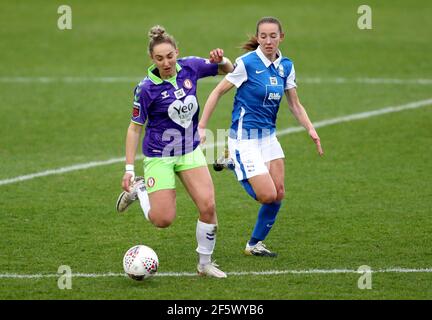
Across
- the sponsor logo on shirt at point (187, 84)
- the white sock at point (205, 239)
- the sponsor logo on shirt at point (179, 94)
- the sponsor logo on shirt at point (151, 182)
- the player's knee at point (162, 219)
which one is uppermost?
the sponsor logo on shirt at point (187, 84)

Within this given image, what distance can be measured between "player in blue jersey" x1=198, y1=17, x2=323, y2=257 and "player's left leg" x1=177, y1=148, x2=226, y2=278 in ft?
2.59

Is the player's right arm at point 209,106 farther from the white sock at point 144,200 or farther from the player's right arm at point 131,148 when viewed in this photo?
the white sock at point 144,200

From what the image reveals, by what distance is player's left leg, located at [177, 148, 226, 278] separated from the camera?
9266mm

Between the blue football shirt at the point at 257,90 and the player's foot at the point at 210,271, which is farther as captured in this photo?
the blue football shirt at the point at 257,90

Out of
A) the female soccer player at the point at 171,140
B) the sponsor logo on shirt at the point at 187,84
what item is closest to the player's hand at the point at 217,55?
the female soccer player at the point at 171,140

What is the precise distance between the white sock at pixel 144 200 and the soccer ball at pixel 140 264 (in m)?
0.50

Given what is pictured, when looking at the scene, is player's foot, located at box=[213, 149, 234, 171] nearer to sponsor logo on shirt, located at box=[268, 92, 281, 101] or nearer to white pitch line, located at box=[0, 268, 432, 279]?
sponsor logo on shirt, located at box=[268, 92, 281, 101]

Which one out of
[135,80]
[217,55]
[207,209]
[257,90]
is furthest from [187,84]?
[135,80]

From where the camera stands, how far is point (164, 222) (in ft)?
30.7

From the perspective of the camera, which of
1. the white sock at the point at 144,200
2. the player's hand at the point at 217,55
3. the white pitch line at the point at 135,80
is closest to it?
the player's hand at the point at 217,55

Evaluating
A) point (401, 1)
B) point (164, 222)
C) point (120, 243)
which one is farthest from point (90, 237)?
point (401, 1)

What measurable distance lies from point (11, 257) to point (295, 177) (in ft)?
17.3

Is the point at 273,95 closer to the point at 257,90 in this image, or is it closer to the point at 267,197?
the point at 257,90

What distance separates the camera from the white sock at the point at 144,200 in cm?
949
